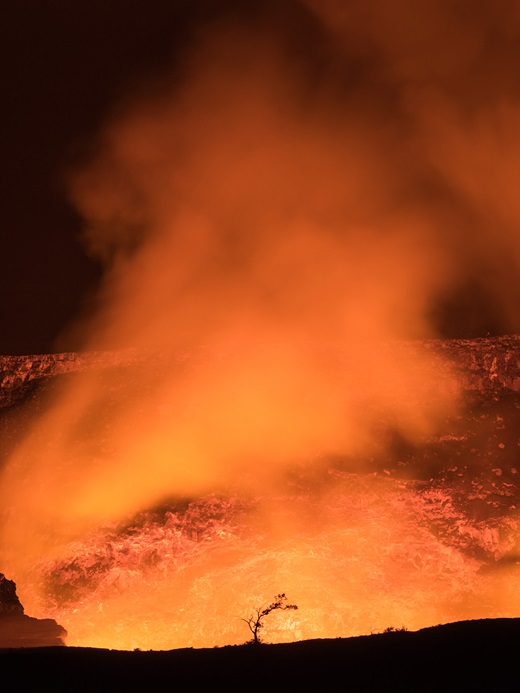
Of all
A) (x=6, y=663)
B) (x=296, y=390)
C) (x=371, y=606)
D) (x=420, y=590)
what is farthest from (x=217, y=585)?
(x=6, y=663)

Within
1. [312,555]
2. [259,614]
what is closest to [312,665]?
[259,614]

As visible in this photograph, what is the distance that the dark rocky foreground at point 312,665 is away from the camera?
6840 mm

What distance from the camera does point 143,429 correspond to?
16781 millimetres

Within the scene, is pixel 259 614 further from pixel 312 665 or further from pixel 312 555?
pixel 312 665

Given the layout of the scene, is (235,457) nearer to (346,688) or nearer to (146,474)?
(146,474)

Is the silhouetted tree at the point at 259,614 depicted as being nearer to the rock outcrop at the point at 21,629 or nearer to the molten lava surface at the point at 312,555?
the molten lava surface at the point at 312,555

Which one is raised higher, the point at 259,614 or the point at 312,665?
the point at 312,665

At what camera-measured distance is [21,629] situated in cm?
1041

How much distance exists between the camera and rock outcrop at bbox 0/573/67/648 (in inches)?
392

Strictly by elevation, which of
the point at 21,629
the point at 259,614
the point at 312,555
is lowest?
the point at 312,555

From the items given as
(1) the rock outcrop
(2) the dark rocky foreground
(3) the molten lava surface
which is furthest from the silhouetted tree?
(1) the rock outcrop

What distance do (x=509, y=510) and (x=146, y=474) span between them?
761 centimetres

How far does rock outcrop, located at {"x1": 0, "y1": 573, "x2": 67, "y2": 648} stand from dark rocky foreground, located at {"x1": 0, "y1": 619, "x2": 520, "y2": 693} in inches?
87.4

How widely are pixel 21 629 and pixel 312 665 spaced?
5.16 m
